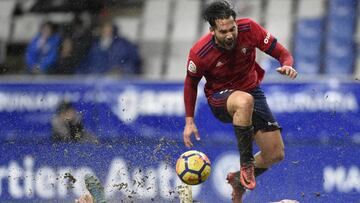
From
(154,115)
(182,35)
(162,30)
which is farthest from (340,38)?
(154,115)

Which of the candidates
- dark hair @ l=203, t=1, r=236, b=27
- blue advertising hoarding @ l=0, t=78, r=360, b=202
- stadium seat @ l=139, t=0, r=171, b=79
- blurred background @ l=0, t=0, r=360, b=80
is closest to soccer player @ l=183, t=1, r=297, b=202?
dark hair @ l=203, t=1, r=236, b=27

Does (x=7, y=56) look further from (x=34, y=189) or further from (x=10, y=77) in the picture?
(x=34, y=189)

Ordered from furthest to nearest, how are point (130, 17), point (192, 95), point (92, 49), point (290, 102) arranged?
1. point (130, 17)
2. point (92, 49)
3. point (290, 102)
4. point (192, 95)

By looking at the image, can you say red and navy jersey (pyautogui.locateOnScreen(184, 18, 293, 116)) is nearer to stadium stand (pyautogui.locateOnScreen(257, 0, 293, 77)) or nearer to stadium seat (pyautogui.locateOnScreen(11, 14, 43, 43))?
stadium stand (pyautogui.locateOnScreen(257, 0, 293, 77))

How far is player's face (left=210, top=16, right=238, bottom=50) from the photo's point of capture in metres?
9.59

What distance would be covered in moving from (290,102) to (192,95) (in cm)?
217

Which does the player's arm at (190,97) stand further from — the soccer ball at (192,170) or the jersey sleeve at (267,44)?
the jersey sleeve at (267,44)

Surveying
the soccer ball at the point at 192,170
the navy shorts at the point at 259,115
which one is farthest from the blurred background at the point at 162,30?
the soccer ball at the point at 192,170

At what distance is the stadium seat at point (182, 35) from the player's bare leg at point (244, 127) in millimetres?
4933

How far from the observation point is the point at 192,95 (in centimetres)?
1008

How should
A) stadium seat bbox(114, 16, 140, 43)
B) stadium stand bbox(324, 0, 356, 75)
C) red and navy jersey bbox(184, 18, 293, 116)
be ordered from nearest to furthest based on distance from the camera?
red and navy jersey bbox(184, 18, 293, 116)
stadium stand bbox(324, 0, 356, 75)
stadium seat bbox(114, 16, 140, 43)

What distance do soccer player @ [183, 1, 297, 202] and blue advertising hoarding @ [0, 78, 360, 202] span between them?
1.54 metres

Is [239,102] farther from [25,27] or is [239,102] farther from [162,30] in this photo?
[25,27]

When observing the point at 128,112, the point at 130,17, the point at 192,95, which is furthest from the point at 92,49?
the point at 192,95
